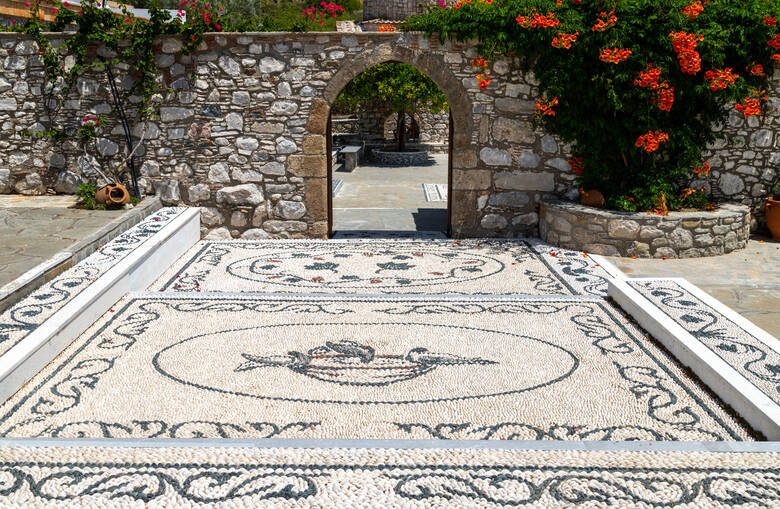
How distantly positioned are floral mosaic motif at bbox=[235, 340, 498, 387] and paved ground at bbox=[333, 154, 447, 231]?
4647 mm

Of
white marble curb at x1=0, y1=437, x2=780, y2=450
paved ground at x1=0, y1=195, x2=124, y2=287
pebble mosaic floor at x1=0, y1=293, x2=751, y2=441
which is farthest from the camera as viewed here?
paved ground at x1=0, y1=195, x2=124, y2=287

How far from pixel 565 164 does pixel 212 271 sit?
13.1ft

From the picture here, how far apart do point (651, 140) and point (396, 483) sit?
18.6ft

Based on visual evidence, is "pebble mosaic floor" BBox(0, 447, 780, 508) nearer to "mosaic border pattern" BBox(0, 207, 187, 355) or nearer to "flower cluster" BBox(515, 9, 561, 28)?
"mosaic border pattern" BBox(0, 207, 187, 355)

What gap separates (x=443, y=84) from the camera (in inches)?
308

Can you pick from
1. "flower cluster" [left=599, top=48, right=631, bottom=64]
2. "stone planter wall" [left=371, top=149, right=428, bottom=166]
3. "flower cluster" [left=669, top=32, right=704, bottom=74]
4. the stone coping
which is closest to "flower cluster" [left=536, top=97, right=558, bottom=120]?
"flower cluster" [left=599, top=48, right=631, bottom=64]

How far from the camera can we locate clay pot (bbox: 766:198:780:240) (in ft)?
26.2

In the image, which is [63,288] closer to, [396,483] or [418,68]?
[396,483]

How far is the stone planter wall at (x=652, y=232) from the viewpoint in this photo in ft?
23.7

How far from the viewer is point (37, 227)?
6.60 meters

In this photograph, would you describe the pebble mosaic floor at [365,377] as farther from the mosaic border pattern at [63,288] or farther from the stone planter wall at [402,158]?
the stone planter wall at [402,158]

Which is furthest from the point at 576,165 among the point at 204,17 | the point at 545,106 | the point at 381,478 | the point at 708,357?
the point at 381,478

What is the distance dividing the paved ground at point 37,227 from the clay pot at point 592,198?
4974 millimetres

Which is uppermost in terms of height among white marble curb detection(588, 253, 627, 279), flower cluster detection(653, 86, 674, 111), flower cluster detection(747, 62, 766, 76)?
flower cluster detection(747, 62, 766, 76)
